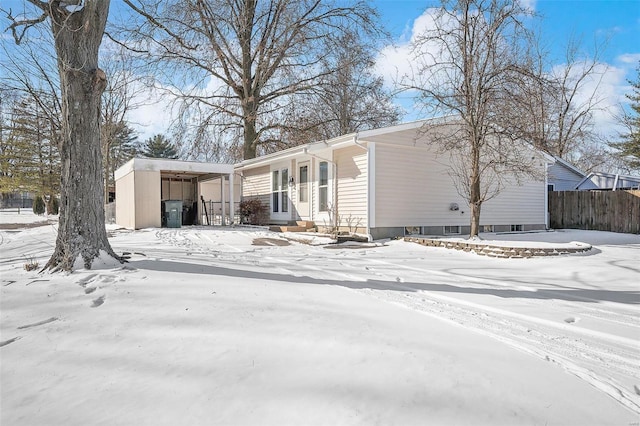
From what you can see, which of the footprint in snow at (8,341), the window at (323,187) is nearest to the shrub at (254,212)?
the window at (323,187)

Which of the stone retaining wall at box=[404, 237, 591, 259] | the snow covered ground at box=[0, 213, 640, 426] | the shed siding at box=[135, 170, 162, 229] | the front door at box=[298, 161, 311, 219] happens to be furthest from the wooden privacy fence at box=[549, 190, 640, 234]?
the shed siding at box=[135, 170, 162, 229]

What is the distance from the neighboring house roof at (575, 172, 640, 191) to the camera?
18094mm

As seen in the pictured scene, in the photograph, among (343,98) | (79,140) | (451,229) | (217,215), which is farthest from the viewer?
(343,98)

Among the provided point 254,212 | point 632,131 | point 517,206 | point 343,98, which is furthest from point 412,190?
point 632,131

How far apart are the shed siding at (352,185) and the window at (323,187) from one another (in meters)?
0.62

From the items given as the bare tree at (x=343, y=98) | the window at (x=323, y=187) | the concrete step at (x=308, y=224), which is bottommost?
the concrete step at (x=308, y=224)

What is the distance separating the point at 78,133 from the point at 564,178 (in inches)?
790

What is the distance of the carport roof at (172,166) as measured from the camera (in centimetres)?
1331

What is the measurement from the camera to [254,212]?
15672 millimetres

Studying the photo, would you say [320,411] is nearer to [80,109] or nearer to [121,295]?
[121,295]

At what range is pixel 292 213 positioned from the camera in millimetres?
13695

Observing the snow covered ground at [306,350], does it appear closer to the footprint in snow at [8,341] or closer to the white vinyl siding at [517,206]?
the footprint in snow at [8,341]

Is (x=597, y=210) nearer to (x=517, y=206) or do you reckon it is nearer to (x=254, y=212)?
(x=517, y=206)

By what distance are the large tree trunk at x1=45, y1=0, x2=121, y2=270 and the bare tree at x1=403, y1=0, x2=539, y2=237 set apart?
699 centimetres
